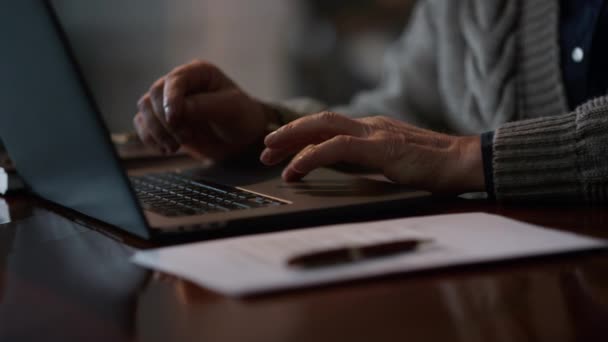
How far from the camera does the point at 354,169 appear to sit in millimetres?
981

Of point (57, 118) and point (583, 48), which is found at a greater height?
point (57, 118)

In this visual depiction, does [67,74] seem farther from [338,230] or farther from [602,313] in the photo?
[602,313]

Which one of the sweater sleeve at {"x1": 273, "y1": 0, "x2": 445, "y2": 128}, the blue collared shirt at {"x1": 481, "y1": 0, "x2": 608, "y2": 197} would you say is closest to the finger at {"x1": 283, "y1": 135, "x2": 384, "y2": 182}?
the blue collared shirt at {"x1": 481, "y1": 0, "x2": 608, "y2": 197}

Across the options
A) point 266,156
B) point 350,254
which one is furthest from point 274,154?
point 350,254

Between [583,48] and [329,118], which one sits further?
[583,48]

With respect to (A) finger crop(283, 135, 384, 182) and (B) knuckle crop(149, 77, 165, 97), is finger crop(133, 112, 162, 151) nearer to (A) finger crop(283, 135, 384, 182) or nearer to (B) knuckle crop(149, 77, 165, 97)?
(B) knuckle crop(149, 77, 165, 97)

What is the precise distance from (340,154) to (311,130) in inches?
2.1

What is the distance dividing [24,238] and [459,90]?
3.13 feet

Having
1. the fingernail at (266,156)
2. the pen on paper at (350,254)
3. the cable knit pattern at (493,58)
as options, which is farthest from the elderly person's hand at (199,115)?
the pen on paper at (350,254)

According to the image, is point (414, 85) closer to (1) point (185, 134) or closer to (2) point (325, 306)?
(1) point (185, 134)

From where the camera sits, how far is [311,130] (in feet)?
2.40

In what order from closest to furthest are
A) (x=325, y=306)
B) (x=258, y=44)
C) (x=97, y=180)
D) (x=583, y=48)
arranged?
(x=325, y=306)
(x=97, y=180)
(x=583, y=48)
(x=258, y=44)

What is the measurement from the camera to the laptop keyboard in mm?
618

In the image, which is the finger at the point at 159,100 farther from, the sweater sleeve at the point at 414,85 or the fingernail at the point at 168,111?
the sweater sleeve at the point at 414,85
